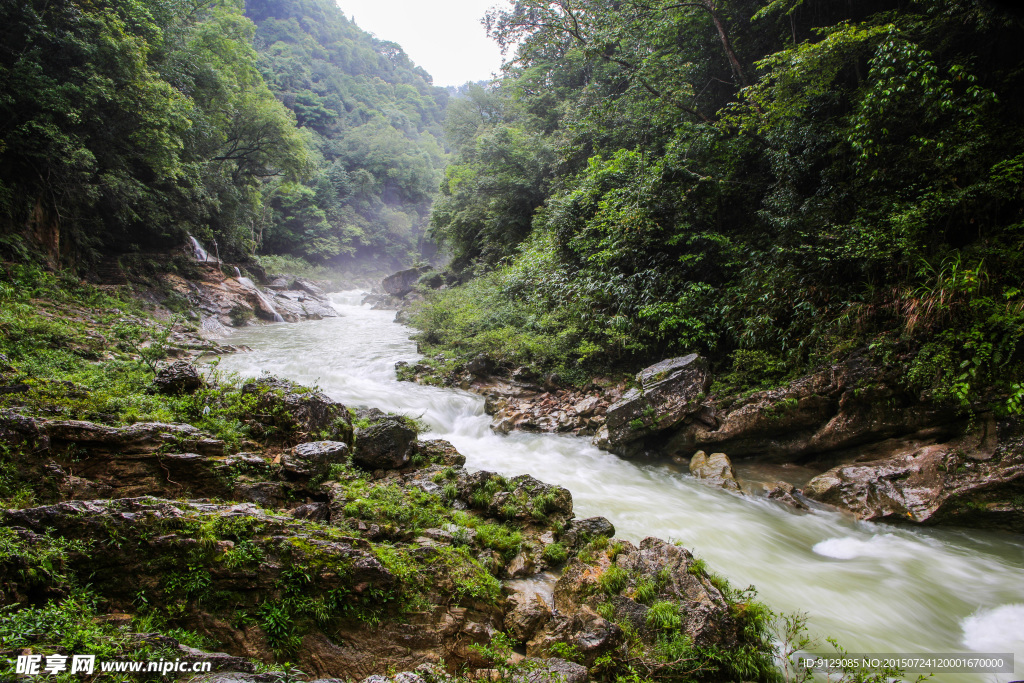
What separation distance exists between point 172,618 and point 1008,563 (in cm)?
854

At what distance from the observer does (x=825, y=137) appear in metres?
8.59

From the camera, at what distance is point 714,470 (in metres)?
7.24

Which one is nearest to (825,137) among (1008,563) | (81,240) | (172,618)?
(1008,563)

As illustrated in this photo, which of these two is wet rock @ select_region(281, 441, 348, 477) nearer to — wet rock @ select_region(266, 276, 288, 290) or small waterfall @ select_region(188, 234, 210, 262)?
small waterfall @ select_region(188, 234, 210, 262)

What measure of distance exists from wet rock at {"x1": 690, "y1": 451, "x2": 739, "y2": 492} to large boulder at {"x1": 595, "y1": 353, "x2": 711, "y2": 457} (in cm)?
78

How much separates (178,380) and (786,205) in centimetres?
1157

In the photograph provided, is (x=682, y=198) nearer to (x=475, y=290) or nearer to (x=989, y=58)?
(x=989, y=58)

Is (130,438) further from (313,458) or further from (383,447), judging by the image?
(383,447)

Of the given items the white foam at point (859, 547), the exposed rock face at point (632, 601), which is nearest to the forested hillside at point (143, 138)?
the exposed rock face at point (632, 601)

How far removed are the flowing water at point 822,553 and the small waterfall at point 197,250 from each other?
1734 cm

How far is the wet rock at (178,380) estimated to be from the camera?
230 inches

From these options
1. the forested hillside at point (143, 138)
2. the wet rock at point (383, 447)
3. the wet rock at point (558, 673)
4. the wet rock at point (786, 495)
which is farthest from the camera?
the forested hillside at point (143, 138)

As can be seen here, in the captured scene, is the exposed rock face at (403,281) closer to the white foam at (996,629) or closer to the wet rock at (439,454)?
the wet rock at (439,454)

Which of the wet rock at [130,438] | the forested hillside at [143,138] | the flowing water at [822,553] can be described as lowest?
the flowing water at [822,553]
